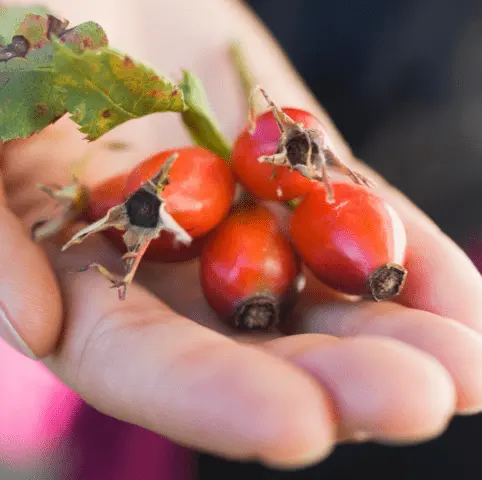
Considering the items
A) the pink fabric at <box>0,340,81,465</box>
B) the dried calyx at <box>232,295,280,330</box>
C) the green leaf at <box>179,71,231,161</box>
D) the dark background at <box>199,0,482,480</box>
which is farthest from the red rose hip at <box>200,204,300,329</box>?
the dark background at <box>199,0,482,480</box>

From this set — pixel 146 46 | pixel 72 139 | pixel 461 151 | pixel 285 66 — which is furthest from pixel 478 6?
pixel 72 139

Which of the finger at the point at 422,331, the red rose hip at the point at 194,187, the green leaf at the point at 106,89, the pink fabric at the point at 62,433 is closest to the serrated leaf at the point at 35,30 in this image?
the green leaf at the point at 106,89

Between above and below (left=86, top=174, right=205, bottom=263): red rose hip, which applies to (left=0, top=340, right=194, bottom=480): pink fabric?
Answer: below

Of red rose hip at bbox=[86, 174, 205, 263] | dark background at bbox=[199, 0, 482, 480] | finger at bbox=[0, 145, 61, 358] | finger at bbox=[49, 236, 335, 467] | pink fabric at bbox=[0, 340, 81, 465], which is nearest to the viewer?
finger at bbox=[49, 236, 335, 467]

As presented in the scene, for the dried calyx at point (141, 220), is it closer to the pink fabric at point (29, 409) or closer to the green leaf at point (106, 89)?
the green leaf at point (106, 89)

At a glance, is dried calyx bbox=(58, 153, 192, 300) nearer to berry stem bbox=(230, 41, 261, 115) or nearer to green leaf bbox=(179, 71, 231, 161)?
green leaf bbox=(179, 71, 231, 161)
